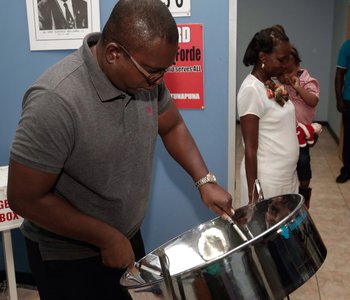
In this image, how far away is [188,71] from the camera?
1642 millimetres

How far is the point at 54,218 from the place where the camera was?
0.86 m

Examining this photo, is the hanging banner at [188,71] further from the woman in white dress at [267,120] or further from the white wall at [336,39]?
the white wall at [336,39]

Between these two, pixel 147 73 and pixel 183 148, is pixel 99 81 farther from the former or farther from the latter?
pixel 183 148

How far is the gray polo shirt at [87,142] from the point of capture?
2.64 feet

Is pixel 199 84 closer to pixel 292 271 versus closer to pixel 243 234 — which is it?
pixel 243 234

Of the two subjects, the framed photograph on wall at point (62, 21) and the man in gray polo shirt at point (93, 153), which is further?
the framed photograph on wall at point (62, 21)

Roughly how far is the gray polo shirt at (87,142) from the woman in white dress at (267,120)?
1.63 ft

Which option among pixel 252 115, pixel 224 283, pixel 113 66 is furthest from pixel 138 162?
pixel 252 115

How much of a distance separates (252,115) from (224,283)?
77cm

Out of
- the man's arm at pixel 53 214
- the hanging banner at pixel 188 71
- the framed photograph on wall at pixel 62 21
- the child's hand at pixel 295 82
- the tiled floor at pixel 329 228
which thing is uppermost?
the framed photograph on wall at pixel 62 21

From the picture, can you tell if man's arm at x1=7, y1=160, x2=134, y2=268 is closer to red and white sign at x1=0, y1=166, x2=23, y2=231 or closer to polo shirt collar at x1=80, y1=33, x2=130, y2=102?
polo shirt collar at x1=80, y1=33, x2=130, y2=102

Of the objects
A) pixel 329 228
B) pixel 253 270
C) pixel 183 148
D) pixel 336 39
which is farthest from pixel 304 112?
pixel 336 39

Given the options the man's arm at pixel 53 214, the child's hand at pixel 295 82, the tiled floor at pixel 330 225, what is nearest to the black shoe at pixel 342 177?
the tiled floor at pixel 330 225

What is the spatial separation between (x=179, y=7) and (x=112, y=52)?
2.64 feet
